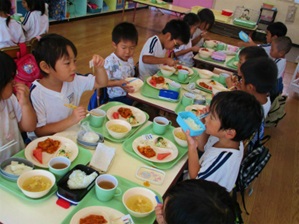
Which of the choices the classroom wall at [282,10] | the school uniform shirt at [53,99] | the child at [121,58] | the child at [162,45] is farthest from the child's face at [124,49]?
the classroom wall at [282,10]

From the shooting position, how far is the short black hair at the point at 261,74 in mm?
1913

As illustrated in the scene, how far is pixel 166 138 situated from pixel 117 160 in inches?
14.2

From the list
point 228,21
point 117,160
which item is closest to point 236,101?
point 117,160

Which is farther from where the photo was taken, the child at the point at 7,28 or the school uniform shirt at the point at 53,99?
the child at the point at 7,28

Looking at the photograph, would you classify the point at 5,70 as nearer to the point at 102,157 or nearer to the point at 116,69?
the point at 102,157

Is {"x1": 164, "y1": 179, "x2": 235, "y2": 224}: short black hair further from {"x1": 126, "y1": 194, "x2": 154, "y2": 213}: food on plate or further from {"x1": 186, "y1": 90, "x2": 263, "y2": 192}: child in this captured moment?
{"x1": 186, "y1": 90, "x2": 263, "y2": 192}: child

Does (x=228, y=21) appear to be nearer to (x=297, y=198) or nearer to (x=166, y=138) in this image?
(x=297, y=198)

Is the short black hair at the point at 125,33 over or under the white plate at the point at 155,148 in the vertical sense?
over

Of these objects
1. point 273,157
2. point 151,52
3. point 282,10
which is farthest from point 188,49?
point 282,10

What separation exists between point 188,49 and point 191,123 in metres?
1.84

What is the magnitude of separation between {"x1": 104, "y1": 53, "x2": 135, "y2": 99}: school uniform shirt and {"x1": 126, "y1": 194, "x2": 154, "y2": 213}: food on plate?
134cm

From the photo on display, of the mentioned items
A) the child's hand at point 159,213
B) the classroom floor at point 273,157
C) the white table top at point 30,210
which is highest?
the child's hand at point 159,213

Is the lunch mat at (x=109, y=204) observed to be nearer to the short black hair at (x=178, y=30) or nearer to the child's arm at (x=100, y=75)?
the child's arm at (x=100, y=75)

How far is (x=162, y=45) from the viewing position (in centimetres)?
274
